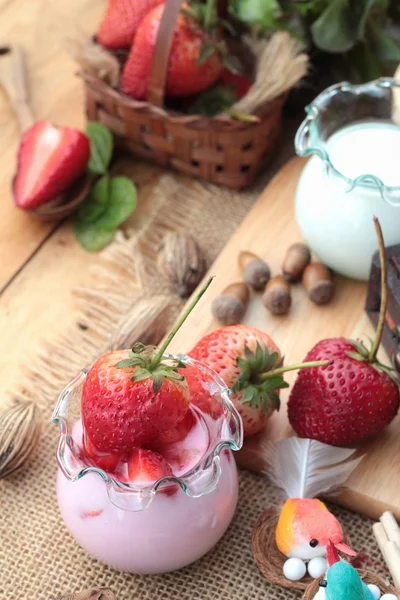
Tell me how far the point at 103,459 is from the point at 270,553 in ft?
1.00

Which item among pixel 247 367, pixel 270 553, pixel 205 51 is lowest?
pixel 270 553

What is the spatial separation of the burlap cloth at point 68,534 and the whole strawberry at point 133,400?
27 cm

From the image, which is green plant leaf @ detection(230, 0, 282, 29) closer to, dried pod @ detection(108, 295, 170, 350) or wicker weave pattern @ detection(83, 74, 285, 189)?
wicker weave pattern @ detection(83, 74, 285, 189)

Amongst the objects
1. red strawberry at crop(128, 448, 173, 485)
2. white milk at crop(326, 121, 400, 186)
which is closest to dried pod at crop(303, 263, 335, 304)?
white milk at crop(326, 121, 400, 186)

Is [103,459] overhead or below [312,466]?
overhead

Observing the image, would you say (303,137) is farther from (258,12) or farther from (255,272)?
(258,12)

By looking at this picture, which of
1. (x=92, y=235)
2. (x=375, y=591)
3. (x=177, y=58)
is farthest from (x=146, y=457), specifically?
(x=177, y=58)

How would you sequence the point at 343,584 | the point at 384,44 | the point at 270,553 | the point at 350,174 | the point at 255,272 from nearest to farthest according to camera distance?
the point at 343,584 < the point at 270,553 < the point at 350,174 < the point at 255,272 < the point at 384,44

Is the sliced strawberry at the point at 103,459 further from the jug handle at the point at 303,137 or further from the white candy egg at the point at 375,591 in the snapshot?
the jug handle at the point at 303,137

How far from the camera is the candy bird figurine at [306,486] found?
3.79 feet

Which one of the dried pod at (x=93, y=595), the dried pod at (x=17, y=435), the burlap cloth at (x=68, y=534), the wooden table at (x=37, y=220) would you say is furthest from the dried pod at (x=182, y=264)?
the dried pod at (x=93, y=595)

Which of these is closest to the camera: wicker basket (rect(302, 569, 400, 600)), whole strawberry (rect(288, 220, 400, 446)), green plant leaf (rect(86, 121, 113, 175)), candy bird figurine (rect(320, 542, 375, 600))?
candy bird figurine (rect(320, 542, 375, 600))

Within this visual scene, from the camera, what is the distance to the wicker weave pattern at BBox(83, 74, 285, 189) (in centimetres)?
158

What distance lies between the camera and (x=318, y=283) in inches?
56.7
